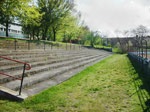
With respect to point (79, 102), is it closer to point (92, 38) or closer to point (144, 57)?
point (144, 57)

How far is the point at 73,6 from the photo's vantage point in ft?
83.4

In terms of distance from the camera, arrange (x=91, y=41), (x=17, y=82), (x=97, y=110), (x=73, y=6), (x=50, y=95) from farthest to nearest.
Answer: (x=91, y=41)
(x=73, y=6)
(x=17, y=82)
(x=50, y=95)
(x=97, y=110)

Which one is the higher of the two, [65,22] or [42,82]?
[65,22]

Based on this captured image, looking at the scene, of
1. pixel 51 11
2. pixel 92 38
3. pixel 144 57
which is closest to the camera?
pixel 144 57

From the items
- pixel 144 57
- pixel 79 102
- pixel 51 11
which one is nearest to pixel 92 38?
pixel 51 11

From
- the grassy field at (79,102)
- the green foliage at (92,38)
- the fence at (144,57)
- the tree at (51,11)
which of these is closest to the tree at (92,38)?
the green foliage at (92,38)

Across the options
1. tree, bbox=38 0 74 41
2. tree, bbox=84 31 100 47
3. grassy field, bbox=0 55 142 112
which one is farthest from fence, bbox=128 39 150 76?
tree, bbox=84 31 100 47

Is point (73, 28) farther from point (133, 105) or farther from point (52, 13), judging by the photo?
point (133, 105)

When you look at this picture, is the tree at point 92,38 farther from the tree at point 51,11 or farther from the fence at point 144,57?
the fence at point 144,57

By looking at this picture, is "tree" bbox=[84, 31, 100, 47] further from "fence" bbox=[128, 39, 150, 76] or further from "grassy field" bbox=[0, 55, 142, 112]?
"grassy field" bbox=[0, 55, 142, 112]

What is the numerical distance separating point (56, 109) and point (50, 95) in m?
0.89

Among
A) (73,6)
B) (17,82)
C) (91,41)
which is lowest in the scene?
(17,82)

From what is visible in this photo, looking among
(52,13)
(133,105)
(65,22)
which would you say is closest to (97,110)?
(133,105)

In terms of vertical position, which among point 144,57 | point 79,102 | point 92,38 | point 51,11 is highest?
point 51,11
